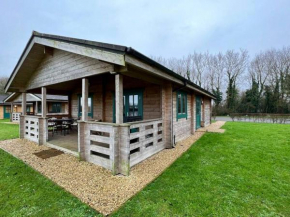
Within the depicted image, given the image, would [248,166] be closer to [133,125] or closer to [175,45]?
[133,125]

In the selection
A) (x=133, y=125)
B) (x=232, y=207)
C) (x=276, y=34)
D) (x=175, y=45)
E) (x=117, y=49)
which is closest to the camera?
(x=232, y=207)

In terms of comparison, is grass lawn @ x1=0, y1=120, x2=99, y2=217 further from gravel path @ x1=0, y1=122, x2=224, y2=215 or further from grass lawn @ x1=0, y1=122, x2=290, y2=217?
gravel path @ x1=0, y1=122, x2=224, y2=215

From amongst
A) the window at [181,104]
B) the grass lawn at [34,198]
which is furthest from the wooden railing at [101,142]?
the window at [181,104]

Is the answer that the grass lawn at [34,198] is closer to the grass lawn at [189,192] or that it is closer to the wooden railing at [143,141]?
the grass lawn at [189,192]

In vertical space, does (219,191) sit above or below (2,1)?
below

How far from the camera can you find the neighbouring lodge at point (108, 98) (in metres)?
3.27

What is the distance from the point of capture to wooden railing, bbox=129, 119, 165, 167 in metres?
3.67

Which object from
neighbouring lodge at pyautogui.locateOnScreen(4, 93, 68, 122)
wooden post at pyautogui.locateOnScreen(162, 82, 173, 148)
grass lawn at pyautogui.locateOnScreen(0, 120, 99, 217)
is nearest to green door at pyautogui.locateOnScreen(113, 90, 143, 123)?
wooden post at pyautogui.locateOnScreen(162, 82, 173, 148)

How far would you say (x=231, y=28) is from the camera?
21.5m

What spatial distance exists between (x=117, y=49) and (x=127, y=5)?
16.0m

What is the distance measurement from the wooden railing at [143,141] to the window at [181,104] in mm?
1503

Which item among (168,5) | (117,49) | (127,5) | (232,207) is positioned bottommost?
(232,207)

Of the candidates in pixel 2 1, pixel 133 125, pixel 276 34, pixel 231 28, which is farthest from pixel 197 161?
pixel 276 34

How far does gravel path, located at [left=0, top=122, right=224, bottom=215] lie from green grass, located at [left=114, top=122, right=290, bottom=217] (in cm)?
22
